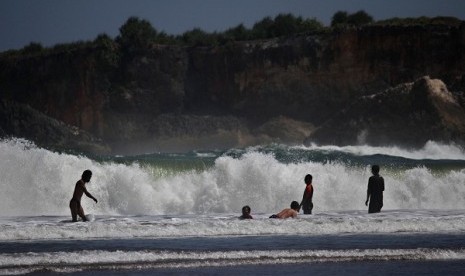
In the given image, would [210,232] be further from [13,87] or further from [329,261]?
[13,87]

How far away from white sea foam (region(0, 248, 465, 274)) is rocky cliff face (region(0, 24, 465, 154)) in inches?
1683

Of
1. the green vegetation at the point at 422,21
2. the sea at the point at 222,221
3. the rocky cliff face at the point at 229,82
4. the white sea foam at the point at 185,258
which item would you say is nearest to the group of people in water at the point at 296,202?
the sea at the point at 222,221

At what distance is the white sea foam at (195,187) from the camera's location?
91.7 feet

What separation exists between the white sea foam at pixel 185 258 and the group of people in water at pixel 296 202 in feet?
14.4

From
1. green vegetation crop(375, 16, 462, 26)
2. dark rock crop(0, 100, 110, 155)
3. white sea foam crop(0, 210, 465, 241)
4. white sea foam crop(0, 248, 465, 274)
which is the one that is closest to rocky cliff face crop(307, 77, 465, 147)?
green vegetation crop(375, 16, 462, 26)

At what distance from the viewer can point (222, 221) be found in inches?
827

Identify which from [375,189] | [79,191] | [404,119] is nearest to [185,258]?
[79,191]

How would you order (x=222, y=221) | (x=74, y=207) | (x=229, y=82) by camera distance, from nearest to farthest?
(x=222, y=221), (x=74, y=207), (x=229, y=82)

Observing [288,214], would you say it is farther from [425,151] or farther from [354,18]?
[354,18]

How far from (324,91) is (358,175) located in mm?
36696

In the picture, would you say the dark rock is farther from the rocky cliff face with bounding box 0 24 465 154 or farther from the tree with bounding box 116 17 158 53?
the tree with bounding box 116 17 158 53

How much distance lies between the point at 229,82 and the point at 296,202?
1941 inches

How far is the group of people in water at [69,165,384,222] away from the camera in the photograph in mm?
21469

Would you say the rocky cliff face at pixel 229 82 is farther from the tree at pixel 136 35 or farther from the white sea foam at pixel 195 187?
the white sea foam at pixel 195 187
